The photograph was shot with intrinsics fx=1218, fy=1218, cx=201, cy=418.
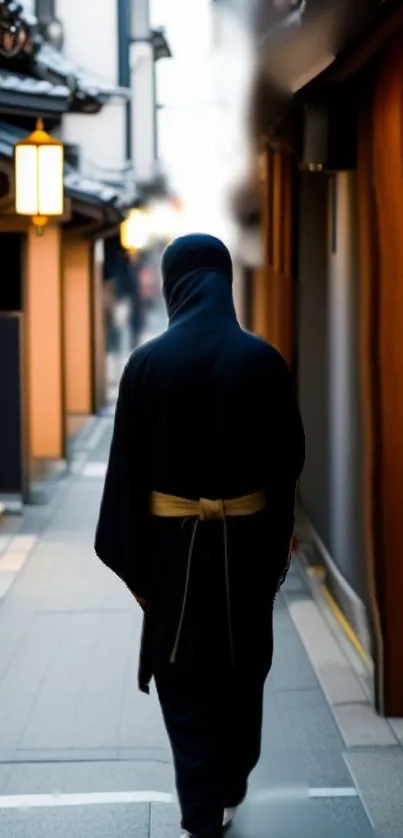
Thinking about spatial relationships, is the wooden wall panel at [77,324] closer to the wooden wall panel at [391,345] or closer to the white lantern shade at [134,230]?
the white lantern shade at [134,230]

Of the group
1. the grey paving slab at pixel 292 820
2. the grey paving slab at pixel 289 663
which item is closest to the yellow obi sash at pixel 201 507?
the grey paving slab at pixel 292 820

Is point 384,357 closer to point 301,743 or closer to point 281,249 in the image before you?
point 301,743

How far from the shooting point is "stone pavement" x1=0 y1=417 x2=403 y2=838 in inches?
201

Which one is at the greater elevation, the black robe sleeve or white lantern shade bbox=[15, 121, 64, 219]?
white lantern shade bbox=[15, 121, 64, 219]

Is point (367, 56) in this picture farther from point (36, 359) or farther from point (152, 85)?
point (152, 85)

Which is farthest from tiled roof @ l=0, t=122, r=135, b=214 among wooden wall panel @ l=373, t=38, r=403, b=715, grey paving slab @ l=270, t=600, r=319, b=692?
wooden wall panel @ l=373, t=38, r=403, b=715

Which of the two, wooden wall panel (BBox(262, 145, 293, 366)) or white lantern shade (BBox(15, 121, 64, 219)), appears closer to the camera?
wooden wall panel (BBox(262, 145, 293, 366))

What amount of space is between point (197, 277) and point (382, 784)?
245 centimetres

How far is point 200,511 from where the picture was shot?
15.0 feet

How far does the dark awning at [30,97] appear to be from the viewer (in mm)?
12180

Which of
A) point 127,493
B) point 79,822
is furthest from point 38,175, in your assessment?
point 79,822

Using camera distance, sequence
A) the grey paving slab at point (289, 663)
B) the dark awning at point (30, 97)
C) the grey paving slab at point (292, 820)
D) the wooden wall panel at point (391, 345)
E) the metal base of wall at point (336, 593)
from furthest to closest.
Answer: the dark awning at point (30, 97) → the metal base of wall at point (336, 593) → the grey paving slab at point (289, 663) → the wooden wall panel at point (391, 345) → the grey paving slab at point (292, 820)

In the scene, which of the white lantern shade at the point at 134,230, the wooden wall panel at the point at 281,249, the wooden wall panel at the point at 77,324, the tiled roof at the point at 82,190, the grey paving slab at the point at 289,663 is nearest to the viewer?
the grey paving slab at the point at 289,663

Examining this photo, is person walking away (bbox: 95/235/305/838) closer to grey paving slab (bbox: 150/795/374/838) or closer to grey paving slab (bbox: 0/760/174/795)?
grey paving slab (bbox: 150/795/374/838)
